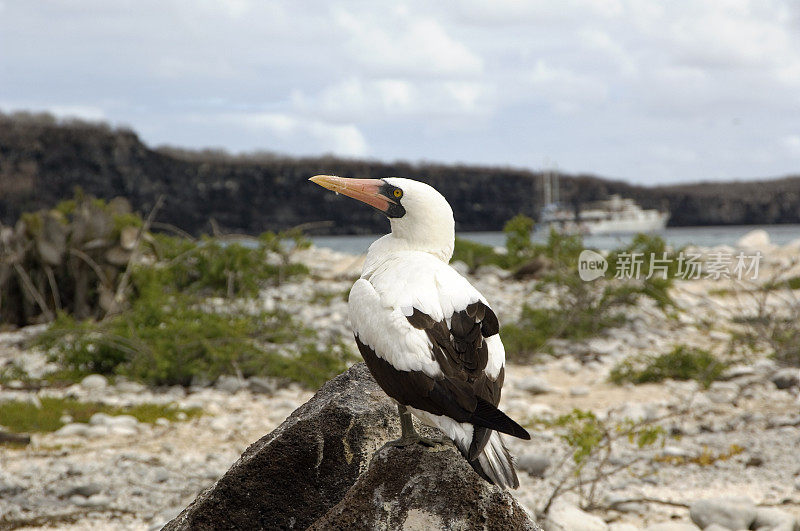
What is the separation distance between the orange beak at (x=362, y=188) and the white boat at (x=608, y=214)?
50892 millimetres

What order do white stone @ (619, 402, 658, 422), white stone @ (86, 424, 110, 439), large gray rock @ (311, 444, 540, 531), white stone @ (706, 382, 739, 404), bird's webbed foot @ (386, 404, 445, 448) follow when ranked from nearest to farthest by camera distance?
large gray rock @ (311, 444, 540, 531), bird's webbed foot @ (386, 404, 445, 448), white stone @ (86, 424, 110, 439), white stone @ (619, 402, 658, 422), white stone @ (706, 382, 739, 404)

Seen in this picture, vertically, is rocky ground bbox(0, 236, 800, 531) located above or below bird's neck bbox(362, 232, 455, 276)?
below

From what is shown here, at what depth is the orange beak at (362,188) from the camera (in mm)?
2723

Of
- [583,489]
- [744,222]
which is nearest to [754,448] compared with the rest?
[583,489]

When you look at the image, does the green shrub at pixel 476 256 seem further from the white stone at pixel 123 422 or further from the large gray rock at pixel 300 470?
the large gray rock at pixel 300 470

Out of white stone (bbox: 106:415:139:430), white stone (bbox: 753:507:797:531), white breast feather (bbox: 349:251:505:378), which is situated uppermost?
white breast feather (bbox: 349:251:505:378)

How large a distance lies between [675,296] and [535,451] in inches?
273

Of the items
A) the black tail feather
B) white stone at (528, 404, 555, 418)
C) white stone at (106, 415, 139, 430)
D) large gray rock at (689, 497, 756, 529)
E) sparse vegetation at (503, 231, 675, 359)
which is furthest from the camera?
sparse vegetation at (503, 231, 675, 359)

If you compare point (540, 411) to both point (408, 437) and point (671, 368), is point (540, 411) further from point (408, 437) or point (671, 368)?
point (408, 437)

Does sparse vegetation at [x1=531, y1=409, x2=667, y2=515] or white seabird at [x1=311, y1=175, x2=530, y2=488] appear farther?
sparse vegetation at [x1=531, y1=409, x2=667, y2=515]

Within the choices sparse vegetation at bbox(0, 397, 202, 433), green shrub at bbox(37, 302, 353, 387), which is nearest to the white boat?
green shrub at bbox(37, 302, 353, 387)

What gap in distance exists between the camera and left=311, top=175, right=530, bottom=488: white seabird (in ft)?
7.38

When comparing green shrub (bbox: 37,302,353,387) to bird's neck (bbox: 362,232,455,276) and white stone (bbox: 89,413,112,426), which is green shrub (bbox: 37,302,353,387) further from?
bird's neck (bbox: 362,232,455,276)

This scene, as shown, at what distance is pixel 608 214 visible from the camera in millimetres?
59000
